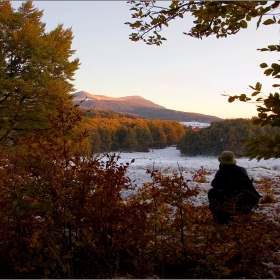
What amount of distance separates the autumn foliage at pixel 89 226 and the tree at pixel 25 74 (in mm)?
7109

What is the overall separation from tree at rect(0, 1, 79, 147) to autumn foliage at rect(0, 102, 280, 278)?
7.11 metres

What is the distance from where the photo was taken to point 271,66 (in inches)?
66.9

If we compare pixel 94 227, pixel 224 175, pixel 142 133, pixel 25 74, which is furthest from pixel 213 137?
pixel 94 227

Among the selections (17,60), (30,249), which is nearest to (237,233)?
(30,249)

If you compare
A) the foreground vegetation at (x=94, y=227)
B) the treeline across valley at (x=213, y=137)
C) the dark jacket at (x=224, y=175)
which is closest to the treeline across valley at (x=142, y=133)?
the treeline across valley at (x=213, y=137)

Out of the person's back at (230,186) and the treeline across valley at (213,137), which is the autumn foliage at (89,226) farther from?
the treeline across valley at (213,137)

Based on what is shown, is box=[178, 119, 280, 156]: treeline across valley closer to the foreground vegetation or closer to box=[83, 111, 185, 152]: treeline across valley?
box=[83, 111, 185, 152]: treeline across valley

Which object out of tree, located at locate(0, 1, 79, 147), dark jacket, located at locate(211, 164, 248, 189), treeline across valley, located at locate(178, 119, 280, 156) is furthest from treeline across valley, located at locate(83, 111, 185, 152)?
dark jacket, located at locate(211, 164, 248, 189)

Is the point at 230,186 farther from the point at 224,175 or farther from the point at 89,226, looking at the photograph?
the point at 89,226

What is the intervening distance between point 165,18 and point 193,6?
36 centimetres

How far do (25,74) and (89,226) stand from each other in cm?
958

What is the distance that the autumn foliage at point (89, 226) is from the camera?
10.2 ft

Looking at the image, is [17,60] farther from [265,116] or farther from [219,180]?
[265,116]

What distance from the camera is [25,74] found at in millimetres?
10922
